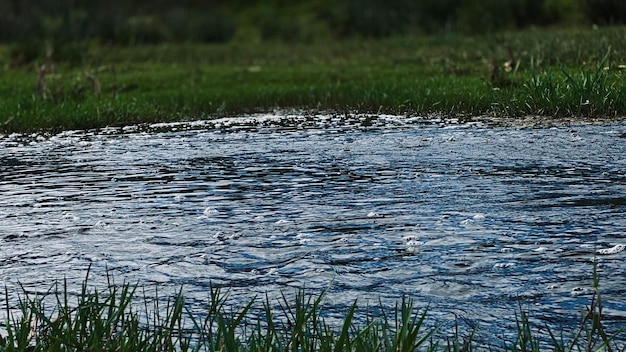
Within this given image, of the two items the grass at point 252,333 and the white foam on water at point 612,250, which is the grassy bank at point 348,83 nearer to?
the white foam on water at point 612,250

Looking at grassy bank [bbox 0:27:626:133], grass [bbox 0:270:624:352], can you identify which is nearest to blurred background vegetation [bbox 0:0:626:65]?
grassy bank [bbox 0:27:626:133]

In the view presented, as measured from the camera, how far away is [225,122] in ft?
37.4

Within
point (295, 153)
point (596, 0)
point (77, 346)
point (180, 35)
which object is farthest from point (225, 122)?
point (180, 35)

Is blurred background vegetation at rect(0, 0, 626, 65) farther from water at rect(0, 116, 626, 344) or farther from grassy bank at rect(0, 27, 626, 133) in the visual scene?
water at rect(0, 116, 626, 344)

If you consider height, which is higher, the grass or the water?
the grass

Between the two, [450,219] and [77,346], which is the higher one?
[77,346]

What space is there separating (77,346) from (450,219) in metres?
2.90

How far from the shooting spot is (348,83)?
14.2 metres

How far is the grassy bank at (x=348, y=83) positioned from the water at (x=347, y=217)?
1.33 metres

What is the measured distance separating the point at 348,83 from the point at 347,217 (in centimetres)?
847

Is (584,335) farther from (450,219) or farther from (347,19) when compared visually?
(347,19)

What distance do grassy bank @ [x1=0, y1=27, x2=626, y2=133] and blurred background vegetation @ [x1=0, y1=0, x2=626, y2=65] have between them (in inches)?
54.8

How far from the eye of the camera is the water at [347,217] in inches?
175

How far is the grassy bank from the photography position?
1057 centimetres
